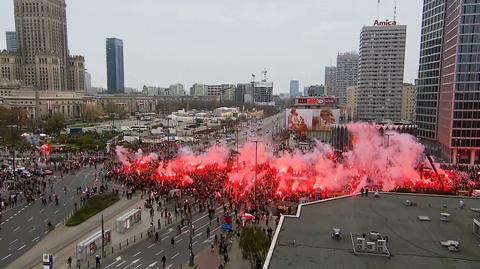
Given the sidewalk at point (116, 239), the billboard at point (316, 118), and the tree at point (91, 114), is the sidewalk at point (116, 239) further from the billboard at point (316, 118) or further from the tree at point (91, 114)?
the tree at point (91, 114)

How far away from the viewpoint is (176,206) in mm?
34094

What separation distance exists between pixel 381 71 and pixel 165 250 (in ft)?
377

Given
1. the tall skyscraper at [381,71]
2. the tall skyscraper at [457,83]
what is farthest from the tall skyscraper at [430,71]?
the tall skyscraper at [381,71]

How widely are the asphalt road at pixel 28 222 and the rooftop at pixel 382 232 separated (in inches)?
682

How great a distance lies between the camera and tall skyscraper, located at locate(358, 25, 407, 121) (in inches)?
4899

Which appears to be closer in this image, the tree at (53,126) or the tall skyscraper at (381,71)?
the tree at (53,126)

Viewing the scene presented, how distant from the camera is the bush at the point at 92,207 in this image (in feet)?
102

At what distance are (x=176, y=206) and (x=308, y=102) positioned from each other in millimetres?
72771

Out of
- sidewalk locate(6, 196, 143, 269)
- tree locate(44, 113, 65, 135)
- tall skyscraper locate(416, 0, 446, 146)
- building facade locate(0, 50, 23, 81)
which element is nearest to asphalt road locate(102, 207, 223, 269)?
sidewalk locate(6, 196, 143, 269)

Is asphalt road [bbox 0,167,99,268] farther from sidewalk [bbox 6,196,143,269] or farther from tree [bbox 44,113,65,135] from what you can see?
tree [bbox 44,113,65,135]

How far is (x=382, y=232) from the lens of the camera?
61.1 ft

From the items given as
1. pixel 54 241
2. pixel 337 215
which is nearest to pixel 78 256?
pixel 54 241

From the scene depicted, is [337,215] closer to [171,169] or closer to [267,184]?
[267,184]

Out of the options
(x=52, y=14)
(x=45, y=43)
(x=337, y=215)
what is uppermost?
(x=52, y=14)
